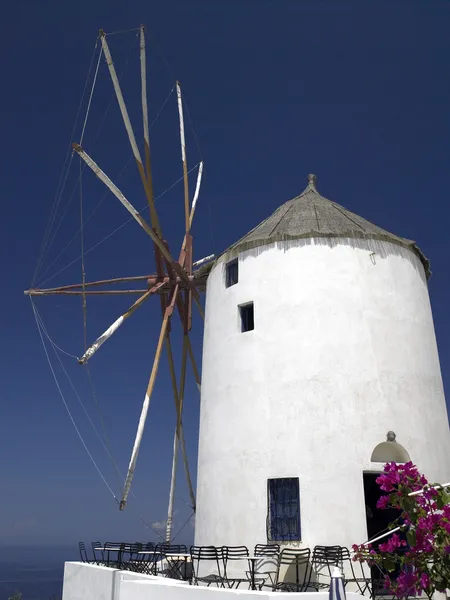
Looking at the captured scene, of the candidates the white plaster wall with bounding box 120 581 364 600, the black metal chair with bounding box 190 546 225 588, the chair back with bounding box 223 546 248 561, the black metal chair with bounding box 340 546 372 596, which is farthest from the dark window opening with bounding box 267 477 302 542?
the white plaster wall with bounding box 120 581 364 600

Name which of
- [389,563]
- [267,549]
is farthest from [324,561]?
[389,563]

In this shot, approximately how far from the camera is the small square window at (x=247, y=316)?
1631cm

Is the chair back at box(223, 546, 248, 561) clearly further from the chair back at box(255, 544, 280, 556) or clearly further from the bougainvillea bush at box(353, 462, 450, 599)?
the bougainvillea bush at box(353, 462, 450, 599)

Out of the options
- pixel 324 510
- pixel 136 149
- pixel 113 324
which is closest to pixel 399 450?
pixel 324 510

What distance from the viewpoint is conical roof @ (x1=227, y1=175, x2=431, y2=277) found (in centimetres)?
1606

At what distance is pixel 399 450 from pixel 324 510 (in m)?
2.46

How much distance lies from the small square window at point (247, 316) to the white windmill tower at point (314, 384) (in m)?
0.03

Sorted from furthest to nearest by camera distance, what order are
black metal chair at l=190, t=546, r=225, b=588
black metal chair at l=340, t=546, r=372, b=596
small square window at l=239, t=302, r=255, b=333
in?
small square window at l=239, t=302, r=255, b=333
black metal chair at l=190, t=546, r=225, b=588
black metal chair at l=340, t=546, r=372, b=596

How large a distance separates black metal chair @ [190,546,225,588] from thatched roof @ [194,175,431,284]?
26.1 feet

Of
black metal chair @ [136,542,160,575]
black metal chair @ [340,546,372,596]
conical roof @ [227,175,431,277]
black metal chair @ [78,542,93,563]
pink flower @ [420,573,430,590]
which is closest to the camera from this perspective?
pink flower @ [420,573,430,590]

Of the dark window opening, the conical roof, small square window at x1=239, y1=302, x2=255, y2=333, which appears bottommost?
the dark window opening

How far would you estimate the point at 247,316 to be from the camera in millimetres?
16516

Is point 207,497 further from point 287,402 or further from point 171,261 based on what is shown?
point 171,261

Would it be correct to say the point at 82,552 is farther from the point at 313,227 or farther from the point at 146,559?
the point at 313,227
